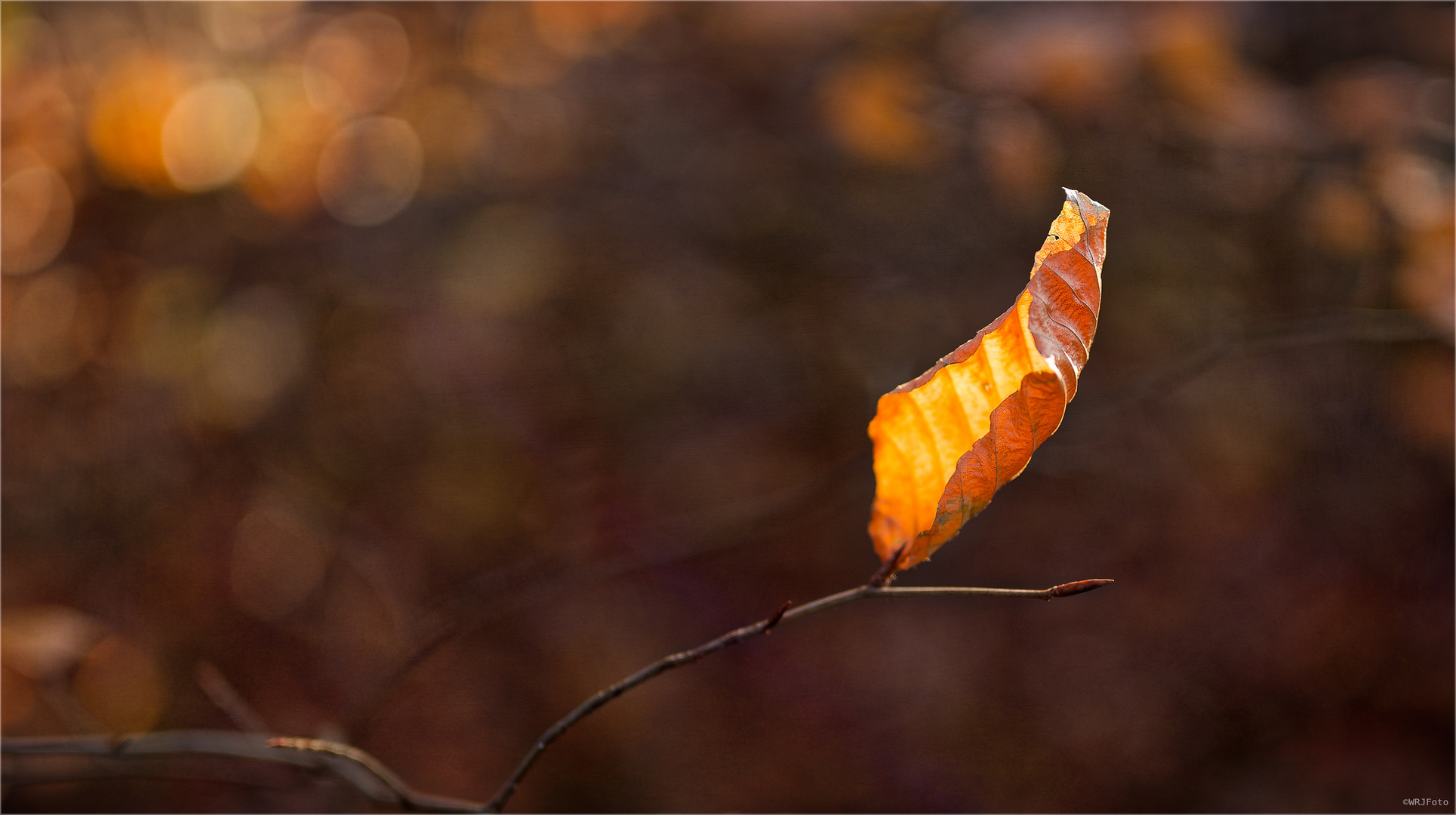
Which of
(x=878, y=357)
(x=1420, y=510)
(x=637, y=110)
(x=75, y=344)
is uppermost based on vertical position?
(x=637, y=110)

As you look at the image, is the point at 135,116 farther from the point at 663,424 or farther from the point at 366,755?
the point at 366,755

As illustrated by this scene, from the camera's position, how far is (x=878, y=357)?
67.0 inches

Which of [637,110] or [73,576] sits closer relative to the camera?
[73,576]

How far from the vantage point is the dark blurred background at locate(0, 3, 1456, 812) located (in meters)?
1.56

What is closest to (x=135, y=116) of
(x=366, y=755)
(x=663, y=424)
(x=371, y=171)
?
(x=371, y=171)

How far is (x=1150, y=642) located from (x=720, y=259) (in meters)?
1.35

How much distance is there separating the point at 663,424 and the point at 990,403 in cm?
146

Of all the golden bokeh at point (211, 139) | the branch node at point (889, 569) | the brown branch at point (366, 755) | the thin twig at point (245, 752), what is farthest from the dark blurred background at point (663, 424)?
the branch node at point (889, 569)

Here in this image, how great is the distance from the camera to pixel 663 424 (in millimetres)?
1812

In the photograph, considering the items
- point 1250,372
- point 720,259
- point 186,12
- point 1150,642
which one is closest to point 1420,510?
point 1250,372

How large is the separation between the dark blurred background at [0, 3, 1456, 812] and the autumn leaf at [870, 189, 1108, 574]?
109cm

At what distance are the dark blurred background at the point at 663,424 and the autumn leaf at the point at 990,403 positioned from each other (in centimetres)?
109

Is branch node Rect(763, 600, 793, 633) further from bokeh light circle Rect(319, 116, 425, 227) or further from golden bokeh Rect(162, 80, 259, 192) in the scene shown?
bokeh light circle Rect(319, 116, 425, 227)

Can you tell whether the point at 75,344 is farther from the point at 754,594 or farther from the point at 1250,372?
the point at 1250,372
